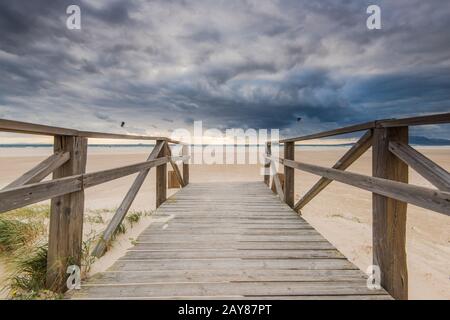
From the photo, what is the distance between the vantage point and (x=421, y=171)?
1589 millimetres

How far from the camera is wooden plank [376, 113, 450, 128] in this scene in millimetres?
1477

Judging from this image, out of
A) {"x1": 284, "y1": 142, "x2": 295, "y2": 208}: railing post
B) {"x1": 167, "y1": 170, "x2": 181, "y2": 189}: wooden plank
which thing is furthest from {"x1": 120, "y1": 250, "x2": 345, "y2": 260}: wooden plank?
{"x1": 167, "y1": 170, "x2": 181, "y2": 189}: wooden plank

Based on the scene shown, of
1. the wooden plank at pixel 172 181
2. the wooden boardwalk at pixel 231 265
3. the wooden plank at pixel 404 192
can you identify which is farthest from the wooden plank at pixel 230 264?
the wooden plank at pixel 172 181

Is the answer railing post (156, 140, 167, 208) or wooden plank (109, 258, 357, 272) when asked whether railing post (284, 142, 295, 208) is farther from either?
railing post (156, 140, 167, 208)

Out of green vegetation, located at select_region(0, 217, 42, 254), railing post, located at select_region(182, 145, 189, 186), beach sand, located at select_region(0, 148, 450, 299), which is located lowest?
beach sand, located at select_region(0, 148, 450, 299)

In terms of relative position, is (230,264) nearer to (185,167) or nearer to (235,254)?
(235,254)

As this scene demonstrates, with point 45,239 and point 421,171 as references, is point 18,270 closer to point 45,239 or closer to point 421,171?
point 45,239

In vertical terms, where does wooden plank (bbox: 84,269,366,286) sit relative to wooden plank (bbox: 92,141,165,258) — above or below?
below

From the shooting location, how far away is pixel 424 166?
1.58 metres

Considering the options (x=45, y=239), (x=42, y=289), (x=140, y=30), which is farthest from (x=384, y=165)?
(x=140, y=30)

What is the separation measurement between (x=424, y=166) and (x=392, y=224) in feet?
2.23

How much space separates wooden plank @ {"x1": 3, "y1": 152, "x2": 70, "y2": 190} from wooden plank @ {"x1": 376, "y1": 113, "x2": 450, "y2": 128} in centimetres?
275

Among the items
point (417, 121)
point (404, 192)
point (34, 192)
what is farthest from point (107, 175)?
point (417, 121)

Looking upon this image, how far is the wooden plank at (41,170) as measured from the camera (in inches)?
63.4
